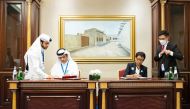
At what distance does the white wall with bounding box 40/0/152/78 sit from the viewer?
7.19 m

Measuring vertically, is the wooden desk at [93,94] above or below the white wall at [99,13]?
below

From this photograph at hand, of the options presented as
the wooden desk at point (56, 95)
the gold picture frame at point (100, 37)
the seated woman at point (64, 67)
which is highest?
the gold picture frame at point (100, 37)

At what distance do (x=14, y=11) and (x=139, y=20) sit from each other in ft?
9.18

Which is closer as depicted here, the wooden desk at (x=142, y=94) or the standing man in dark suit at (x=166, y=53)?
the wooden desk at (x=142, y=94)

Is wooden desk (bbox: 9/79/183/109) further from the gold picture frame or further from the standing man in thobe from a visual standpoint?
the gold picture frame

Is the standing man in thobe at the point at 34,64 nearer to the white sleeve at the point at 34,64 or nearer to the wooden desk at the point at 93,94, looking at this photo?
the white sleeve at the point at 34,64

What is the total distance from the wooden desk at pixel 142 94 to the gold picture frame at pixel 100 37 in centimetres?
270

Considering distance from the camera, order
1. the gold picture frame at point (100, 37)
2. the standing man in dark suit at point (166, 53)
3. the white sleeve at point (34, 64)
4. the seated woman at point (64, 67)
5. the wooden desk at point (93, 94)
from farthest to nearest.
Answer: the gold picture frame at point (100, 37), the seated woman at point (64, 67), the standing man in dark suit at point (166, 53), the white sleeve at point (34, 64), the wooden desk at point (93, 94)

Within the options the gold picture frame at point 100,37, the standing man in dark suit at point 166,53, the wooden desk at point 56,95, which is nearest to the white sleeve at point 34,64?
the wooden desk at point 56,95

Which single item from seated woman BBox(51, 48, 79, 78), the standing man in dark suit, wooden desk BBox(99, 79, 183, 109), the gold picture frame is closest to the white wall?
the gold picture frame

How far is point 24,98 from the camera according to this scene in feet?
14.5

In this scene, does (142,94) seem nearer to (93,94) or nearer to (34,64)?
(93,94)

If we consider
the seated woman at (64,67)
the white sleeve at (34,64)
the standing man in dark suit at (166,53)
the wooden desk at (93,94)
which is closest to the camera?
the wooden desk at (93,94)

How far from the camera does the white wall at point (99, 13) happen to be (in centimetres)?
719
